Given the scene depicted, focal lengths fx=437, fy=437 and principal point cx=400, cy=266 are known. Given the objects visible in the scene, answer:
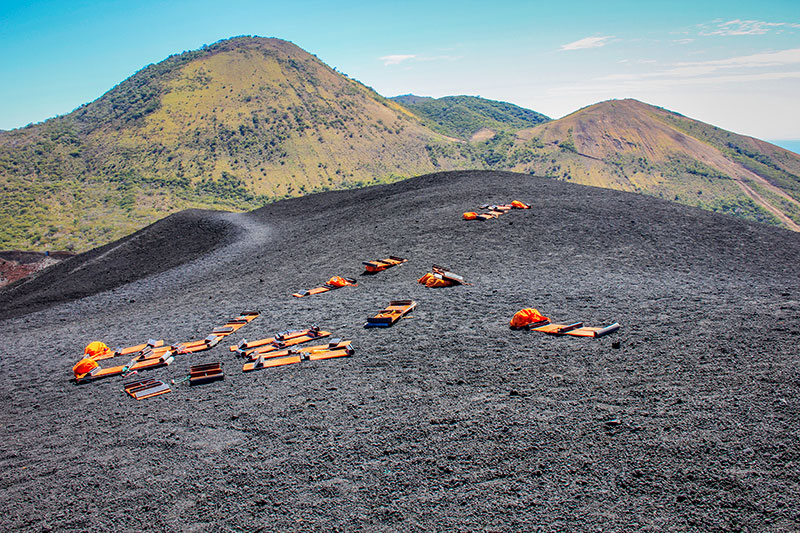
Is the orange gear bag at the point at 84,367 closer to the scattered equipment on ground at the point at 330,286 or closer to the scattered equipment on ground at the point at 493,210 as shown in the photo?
the scattered equipment on ground at the point at 330,286

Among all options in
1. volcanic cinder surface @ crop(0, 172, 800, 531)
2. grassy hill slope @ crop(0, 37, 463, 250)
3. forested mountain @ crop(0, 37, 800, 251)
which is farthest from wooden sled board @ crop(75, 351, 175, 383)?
forested mountain @ crop(0, 37, 800, 251)

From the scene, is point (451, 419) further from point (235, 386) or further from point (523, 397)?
point (235, 386)

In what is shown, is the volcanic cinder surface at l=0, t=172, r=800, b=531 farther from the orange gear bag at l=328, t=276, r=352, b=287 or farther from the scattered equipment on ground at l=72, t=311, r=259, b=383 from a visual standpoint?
the orange gear bag at l=328, t=276, r=352, b=287

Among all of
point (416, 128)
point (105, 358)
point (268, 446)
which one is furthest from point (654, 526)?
point (416, 128)

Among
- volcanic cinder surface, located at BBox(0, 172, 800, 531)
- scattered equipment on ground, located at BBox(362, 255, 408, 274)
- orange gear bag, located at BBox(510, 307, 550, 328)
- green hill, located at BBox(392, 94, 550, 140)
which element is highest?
green hill, located at BBox(392, 94, 550, 140)

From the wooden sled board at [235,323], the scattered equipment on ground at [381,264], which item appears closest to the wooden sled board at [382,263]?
the scattered equipment on ground at [381,264]

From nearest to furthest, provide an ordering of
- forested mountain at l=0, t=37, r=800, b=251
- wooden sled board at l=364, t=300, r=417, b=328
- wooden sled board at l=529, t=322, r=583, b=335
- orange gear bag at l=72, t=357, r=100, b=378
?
wooden sled board at l=529, t=322, r=583, b=335, orange gear bag at l=72, t=357, r=100, b=378, wooden sled board at l=364, t=300, r=417, b=328, forested mountain at l=0, t=37, r=800, b=251
